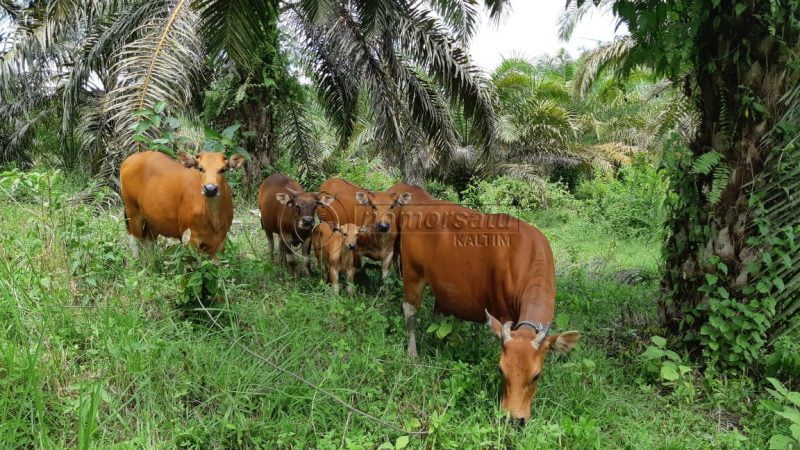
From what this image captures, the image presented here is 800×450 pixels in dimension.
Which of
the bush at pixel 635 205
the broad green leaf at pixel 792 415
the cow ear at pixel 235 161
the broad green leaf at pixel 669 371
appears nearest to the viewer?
the broad green leaf at pixel 792 415

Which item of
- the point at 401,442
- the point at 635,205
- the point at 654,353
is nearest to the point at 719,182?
the point at 654,353

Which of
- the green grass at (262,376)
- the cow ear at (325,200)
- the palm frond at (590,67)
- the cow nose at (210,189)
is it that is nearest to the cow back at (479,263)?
the green grass at (262,376)

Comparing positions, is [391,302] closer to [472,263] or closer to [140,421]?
[472,263]

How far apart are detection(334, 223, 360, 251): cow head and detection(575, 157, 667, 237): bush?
8055 mm

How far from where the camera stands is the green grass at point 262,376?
3100 mm

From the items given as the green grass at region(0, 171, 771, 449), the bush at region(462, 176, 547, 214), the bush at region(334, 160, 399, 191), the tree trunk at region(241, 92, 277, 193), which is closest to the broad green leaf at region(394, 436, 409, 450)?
the green grass at region(0, 171, 771, 449)

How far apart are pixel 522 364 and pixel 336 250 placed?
3.06m

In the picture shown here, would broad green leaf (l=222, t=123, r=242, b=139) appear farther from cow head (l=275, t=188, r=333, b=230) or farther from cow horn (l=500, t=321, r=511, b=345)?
cow horn (l=500, t=321, r=511, b=345)

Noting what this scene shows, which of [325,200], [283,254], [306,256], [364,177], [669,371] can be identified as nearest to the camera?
[669,371]

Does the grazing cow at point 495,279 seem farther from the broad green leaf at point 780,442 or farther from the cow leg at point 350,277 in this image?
the broad green leaf at point 780,442

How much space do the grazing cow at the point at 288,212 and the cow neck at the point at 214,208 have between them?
3.27ft

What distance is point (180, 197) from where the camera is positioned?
5.30 meters

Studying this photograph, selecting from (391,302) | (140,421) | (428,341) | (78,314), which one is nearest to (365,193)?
(391,302)

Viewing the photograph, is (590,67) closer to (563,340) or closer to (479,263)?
(479,263)
